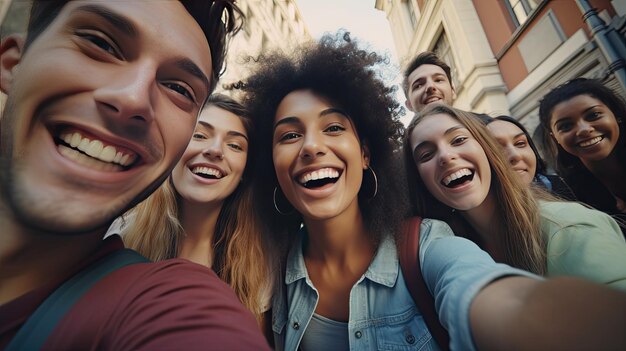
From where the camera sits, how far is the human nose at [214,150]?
5.70 feet

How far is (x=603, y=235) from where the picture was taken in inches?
46.8

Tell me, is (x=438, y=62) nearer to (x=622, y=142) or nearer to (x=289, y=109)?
(x=622, y=142)

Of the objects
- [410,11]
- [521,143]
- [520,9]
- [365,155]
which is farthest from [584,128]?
[410,11]

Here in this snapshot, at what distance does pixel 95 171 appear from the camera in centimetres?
77

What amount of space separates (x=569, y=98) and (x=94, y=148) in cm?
385

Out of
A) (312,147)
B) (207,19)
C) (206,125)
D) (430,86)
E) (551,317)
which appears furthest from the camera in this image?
(430,86)

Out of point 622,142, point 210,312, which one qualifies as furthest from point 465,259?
point 622,142

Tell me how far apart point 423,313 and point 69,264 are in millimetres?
1401

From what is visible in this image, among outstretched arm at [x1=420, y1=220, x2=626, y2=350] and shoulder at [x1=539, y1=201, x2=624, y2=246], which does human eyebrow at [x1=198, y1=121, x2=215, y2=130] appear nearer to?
outstretched arm at [x1=420, y1=220, x2=626, y2=350]

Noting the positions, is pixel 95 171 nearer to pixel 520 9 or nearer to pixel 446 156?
pixel 446 156

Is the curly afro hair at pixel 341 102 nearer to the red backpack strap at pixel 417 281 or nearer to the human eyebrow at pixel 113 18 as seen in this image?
the red backpack strap at pixel 417 281

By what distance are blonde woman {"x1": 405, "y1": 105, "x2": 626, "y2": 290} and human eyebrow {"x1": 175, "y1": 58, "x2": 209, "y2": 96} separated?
4.78 feet

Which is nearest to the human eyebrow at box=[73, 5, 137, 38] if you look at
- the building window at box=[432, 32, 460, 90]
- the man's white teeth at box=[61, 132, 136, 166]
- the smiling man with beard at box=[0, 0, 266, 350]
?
the smiling man with beard at box=[0, 0, 266, 350]

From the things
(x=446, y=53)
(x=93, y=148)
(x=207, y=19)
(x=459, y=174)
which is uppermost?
(x=446, y=53)
